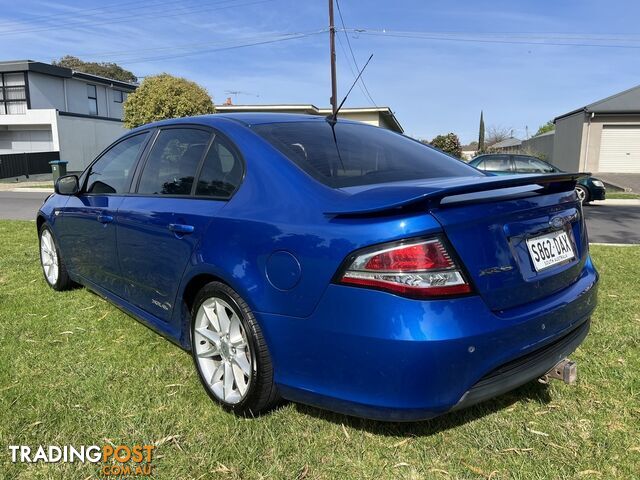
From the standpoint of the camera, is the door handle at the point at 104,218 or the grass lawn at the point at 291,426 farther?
the door handle at the point at 104,218

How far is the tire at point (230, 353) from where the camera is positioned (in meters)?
2.33

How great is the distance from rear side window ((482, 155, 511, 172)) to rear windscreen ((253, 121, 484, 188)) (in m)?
11.5

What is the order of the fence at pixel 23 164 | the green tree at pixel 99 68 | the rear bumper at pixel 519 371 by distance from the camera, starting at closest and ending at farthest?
the rear bumper at pixel 519 371 < the fence at pixel 23 164 < the green tree at pixel 99 68

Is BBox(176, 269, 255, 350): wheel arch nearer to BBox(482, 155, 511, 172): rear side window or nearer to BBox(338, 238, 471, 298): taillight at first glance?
BBox(338, 238, 471, 298): taillight

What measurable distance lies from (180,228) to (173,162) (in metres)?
0.62

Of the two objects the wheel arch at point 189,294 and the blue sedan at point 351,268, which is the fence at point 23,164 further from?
the wheel arch at point 189,294

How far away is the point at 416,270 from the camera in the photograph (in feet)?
6.15

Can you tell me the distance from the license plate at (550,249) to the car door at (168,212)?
57.7 inches

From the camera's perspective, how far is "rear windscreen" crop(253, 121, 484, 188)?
96.4 inches

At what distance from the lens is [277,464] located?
221cm

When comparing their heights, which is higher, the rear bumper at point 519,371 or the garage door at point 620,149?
the garage door at point 620,149

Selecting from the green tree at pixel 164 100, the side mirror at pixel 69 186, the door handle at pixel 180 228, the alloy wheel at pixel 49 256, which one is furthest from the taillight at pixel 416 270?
the green tree at pixel 164 100

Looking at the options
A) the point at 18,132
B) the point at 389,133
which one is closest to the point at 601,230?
the point at 389,133

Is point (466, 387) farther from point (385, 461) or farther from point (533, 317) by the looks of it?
point (385, 461)
